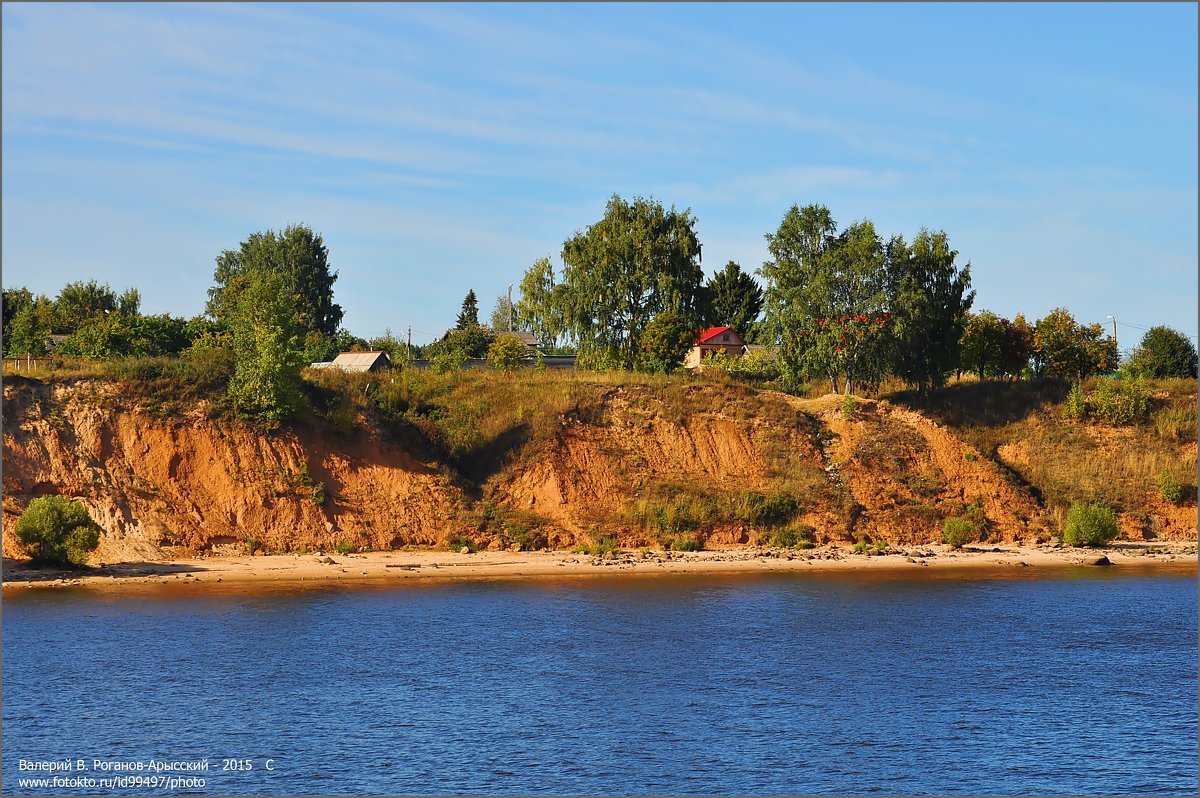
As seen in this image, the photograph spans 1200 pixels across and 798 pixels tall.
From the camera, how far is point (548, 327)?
81.7 m

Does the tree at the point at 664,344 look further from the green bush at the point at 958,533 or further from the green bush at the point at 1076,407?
the green bush at the point at 1076,407

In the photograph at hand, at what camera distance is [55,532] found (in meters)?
50.6

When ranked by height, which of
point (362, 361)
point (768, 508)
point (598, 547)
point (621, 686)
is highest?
point (362, 361)

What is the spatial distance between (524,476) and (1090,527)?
27515 millimetres

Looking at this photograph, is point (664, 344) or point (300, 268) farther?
point (300, 268)

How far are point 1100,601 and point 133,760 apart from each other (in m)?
36.2

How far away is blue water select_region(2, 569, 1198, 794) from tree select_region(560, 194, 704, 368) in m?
29.7

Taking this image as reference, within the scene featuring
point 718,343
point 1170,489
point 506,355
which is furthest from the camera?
point 718,343

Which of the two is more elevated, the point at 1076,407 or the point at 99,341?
the point at 99,341

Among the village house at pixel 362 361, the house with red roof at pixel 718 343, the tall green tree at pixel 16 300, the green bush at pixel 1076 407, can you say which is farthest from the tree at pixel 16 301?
the green bush at pixel 1076 407

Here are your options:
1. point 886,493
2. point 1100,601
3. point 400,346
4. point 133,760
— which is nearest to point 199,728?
point 133,760

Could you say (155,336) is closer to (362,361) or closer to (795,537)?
(362,361)

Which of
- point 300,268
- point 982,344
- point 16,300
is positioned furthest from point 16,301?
point 982,344

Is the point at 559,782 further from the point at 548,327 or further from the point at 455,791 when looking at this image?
the point at 548,327
